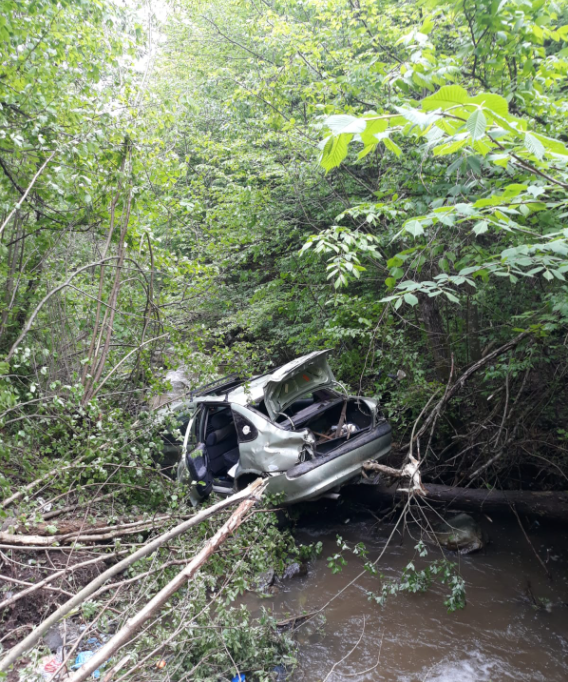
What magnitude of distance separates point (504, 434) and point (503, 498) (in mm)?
719

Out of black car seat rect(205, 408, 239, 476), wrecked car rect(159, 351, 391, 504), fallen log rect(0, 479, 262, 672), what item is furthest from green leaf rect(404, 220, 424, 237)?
black car seat rect(205, 408, 239, 476)

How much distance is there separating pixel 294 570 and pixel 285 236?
5.27 m

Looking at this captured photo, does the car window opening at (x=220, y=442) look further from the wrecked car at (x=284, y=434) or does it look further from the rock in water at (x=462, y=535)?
the rock in water at (x=462, y=535)

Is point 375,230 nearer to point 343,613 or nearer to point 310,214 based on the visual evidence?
point 310,214

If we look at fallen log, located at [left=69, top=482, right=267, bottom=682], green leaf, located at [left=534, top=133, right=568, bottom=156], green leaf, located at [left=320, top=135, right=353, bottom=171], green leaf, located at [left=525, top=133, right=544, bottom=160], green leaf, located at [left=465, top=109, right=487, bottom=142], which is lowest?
fallen log, located at [left=69, top=482, right=267, bottom=682]

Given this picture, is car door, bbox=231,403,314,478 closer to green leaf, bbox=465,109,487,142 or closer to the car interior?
the car interior

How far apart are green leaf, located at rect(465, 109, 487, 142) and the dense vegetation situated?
2.79 feet

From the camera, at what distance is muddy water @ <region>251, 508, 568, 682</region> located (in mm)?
3764

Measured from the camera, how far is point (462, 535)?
5.42 meters

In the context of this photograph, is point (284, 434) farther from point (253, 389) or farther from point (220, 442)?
point (220, 442)

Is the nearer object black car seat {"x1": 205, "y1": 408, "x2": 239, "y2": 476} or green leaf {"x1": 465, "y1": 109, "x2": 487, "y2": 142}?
green leaf {"x1": 465, "y1": 109, "x2": 487, "y2": 142}

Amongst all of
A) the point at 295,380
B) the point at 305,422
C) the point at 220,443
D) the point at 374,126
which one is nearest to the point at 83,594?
the point at 374,126

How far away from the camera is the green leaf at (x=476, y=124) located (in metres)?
1.66

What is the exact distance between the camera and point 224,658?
11.2 ft
